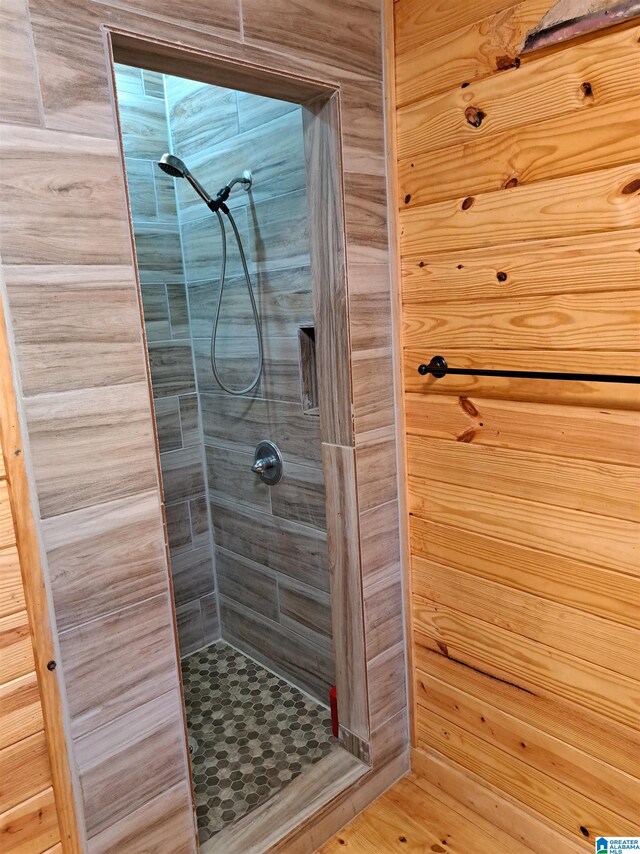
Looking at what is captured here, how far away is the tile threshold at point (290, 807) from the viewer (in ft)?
4.95

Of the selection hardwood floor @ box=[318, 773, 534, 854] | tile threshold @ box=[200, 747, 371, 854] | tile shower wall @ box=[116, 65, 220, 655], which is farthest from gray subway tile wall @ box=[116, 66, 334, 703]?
hardwood floor @ box=[318, 773, 534, 854]

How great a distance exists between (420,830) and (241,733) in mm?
665

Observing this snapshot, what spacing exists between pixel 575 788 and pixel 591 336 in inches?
42.8

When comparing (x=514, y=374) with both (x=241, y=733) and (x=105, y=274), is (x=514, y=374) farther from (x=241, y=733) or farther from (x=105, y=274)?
(x=241, y=733)

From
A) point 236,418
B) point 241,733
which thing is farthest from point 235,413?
point 241,733

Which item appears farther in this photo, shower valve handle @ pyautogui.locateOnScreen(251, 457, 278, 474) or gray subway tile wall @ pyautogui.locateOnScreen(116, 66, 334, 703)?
shower valve handle @ pyautogui.locateOnScreen(251, 457, 278, 474)

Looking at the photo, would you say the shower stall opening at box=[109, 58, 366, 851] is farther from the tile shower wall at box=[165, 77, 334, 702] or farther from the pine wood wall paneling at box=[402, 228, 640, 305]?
the pine wood wall paneling at box=[402, 228, 640, 305]

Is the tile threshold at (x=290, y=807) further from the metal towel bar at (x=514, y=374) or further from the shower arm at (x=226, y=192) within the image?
the shower arm at (x=226, y=192)

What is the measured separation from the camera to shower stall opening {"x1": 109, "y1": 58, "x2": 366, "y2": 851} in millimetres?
1898

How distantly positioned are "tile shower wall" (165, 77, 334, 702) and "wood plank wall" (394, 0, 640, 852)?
0.45 metres

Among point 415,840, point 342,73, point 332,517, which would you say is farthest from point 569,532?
point 342,73

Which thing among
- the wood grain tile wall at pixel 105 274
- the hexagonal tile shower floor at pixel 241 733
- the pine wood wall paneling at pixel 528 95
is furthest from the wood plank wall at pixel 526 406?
the hexagonal tile shower floor at pixel 241 733

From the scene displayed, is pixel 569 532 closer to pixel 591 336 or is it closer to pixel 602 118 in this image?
pixel 591 336

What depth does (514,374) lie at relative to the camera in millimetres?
1351
